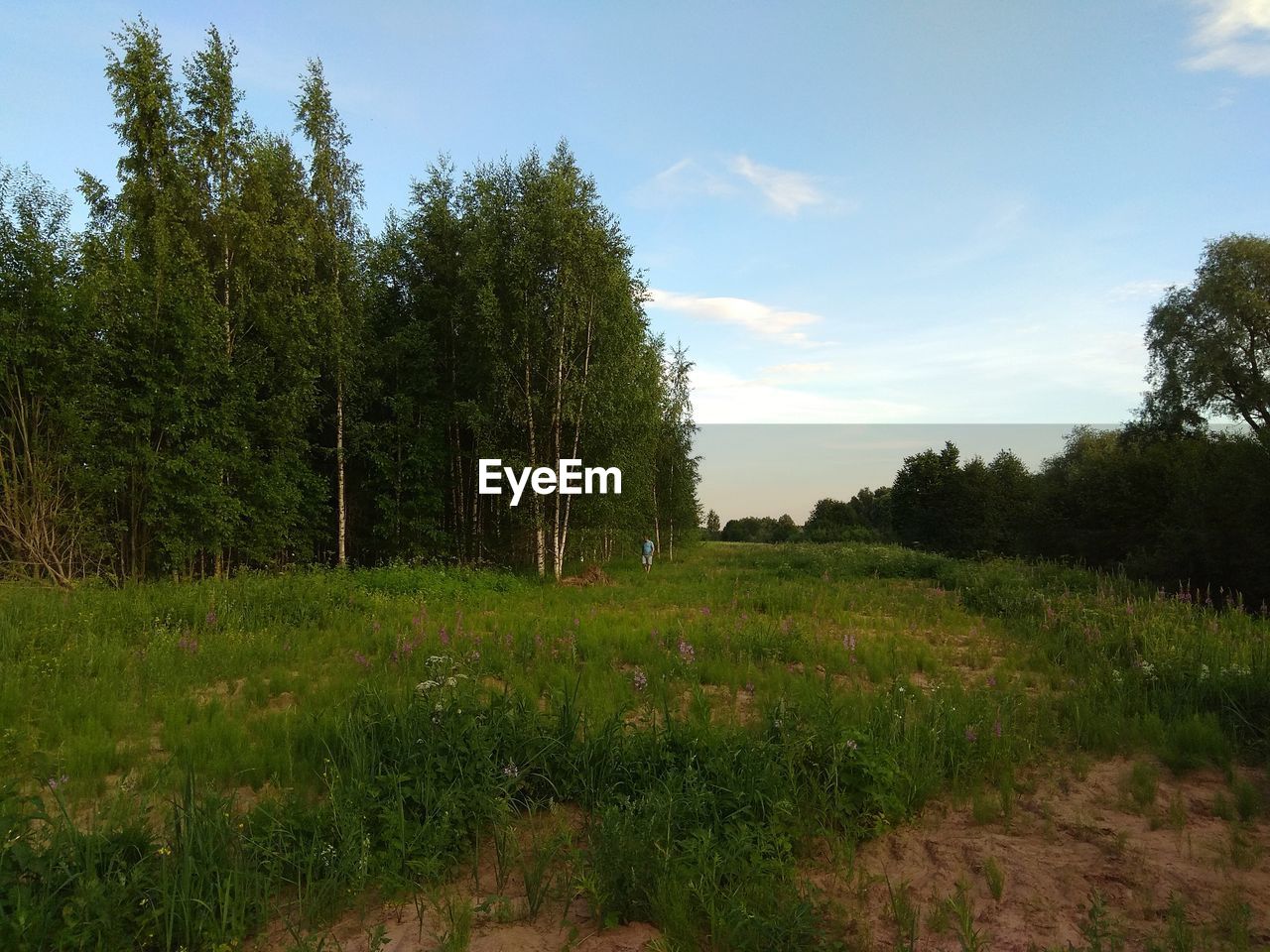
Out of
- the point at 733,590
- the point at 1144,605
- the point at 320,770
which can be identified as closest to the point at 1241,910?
the point at 320,770

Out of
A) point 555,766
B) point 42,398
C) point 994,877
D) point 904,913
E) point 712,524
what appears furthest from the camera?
point 712,524

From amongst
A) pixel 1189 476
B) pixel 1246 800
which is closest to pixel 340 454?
pixel 1246 800

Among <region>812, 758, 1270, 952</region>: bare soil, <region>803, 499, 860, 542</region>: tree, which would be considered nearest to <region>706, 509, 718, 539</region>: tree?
<region>803, 499, 860, 542</region>: tree

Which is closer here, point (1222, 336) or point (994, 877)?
point (994, 877)

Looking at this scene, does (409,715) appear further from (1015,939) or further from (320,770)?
(1015,939)

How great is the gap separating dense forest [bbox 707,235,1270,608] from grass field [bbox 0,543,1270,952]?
9535 mm

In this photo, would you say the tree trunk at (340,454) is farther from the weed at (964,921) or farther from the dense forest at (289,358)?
the weed at (964,921)

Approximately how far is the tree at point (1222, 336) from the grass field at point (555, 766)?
26.3 m

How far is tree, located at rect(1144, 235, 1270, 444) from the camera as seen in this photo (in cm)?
2562

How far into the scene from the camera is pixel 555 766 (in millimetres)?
4004

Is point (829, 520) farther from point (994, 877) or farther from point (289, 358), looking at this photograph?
point (994, 877)

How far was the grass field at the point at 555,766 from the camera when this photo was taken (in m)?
2.73

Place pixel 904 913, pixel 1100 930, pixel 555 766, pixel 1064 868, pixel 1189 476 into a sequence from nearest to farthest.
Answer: pixel 1100 930
pixel 904 913
pixel 1064 868
pixel 555 766
pixel 1189 476

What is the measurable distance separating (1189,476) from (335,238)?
2694 centimetres
